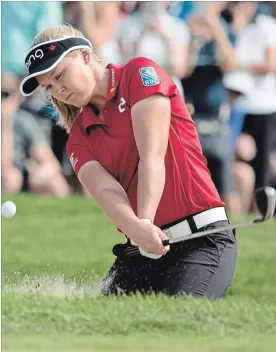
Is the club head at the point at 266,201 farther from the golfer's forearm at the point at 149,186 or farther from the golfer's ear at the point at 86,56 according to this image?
the golfer's ear at the point at 86,56

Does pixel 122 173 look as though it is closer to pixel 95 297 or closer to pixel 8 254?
pixel 95 297

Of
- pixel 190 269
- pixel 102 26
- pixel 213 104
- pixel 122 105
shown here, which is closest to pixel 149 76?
pixel 122 105

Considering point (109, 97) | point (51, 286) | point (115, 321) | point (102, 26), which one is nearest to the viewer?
point (115, 321)

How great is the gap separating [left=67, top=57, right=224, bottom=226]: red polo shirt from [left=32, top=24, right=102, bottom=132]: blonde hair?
0.15 meters

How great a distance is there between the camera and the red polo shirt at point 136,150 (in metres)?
4.98

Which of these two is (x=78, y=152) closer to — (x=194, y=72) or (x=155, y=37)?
(x=155, y=37)

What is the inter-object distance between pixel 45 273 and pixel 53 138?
18.2ft

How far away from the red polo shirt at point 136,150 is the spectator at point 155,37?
579cm

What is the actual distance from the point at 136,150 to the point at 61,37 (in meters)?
0.67

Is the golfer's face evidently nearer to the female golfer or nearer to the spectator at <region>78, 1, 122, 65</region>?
the female golfer

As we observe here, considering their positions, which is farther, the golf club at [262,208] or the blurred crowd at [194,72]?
the blurred crowd at [194,72]

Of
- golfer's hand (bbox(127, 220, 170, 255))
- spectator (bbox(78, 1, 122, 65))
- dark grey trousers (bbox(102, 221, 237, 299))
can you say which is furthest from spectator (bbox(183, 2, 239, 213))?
golfer's hand (bbox(127, 220, 170, 255))

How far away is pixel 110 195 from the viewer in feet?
16.1

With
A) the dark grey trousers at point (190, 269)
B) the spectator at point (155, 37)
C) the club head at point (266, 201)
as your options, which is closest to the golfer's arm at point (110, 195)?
the dark grey trousers at point (190, 269)
